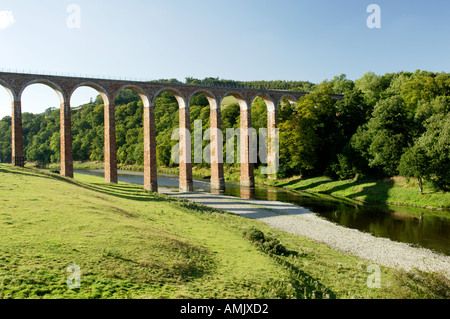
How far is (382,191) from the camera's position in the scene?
1438 inches

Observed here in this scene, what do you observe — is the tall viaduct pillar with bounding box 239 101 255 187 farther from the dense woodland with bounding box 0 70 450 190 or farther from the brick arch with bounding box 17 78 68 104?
the brick arch with bounding box 17 78 68 104

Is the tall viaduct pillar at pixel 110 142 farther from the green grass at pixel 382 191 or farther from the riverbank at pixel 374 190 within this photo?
the green grass at pixel 382 191

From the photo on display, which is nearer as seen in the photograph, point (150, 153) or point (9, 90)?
point (9, 90)

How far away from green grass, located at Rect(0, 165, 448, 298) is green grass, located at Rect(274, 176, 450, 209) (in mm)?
20932

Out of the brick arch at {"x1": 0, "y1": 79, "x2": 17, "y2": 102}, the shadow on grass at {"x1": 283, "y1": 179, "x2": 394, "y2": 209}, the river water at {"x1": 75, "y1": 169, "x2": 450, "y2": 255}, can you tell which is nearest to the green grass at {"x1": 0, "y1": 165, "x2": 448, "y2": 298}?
the river water at {"x1": 75, "y1": 169, "x2": 450, "y2": 255}

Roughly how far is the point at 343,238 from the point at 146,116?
→ 95.1 ft

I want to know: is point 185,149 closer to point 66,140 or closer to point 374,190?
point 66,140

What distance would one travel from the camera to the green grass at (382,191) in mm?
31281

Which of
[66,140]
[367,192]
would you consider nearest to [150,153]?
[66,140]

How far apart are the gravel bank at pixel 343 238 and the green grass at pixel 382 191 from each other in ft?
35.1
